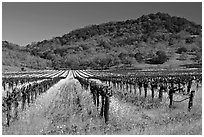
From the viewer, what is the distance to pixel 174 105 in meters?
21.9

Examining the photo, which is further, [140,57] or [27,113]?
[140,57]

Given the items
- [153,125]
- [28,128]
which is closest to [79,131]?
[28,128]

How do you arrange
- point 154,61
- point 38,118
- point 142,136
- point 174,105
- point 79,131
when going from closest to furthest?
point 142,136 < point 79,131 < point 38,118 < point 174,105 < point 154,61

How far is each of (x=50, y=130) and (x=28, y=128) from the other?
1.27 m

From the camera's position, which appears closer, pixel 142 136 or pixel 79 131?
pixel 142 136

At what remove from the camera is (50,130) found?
15539 mm

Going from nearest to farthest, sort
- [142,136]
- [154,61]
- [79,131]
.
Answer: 1. [142,136]
2. [79,131]
3. [154,61]

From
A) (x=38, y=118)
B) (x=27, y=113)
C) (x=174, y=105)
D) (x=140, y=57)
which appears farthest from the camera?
(x=140, y=57)

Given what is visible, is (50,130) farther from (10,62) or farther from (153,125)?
(10,62)

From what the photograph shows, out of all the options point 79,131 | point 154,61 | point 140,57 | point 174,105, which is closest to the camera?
point 79,131

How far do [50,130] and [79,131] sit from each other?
1413 mm

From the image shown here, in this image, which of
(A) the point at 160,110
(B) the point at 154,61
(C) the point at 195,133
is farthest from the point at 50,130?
(B) the point at 154,61

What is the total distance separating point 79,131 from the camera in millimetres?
15227

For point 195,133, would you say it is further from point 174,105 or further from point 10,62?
point 10,62
